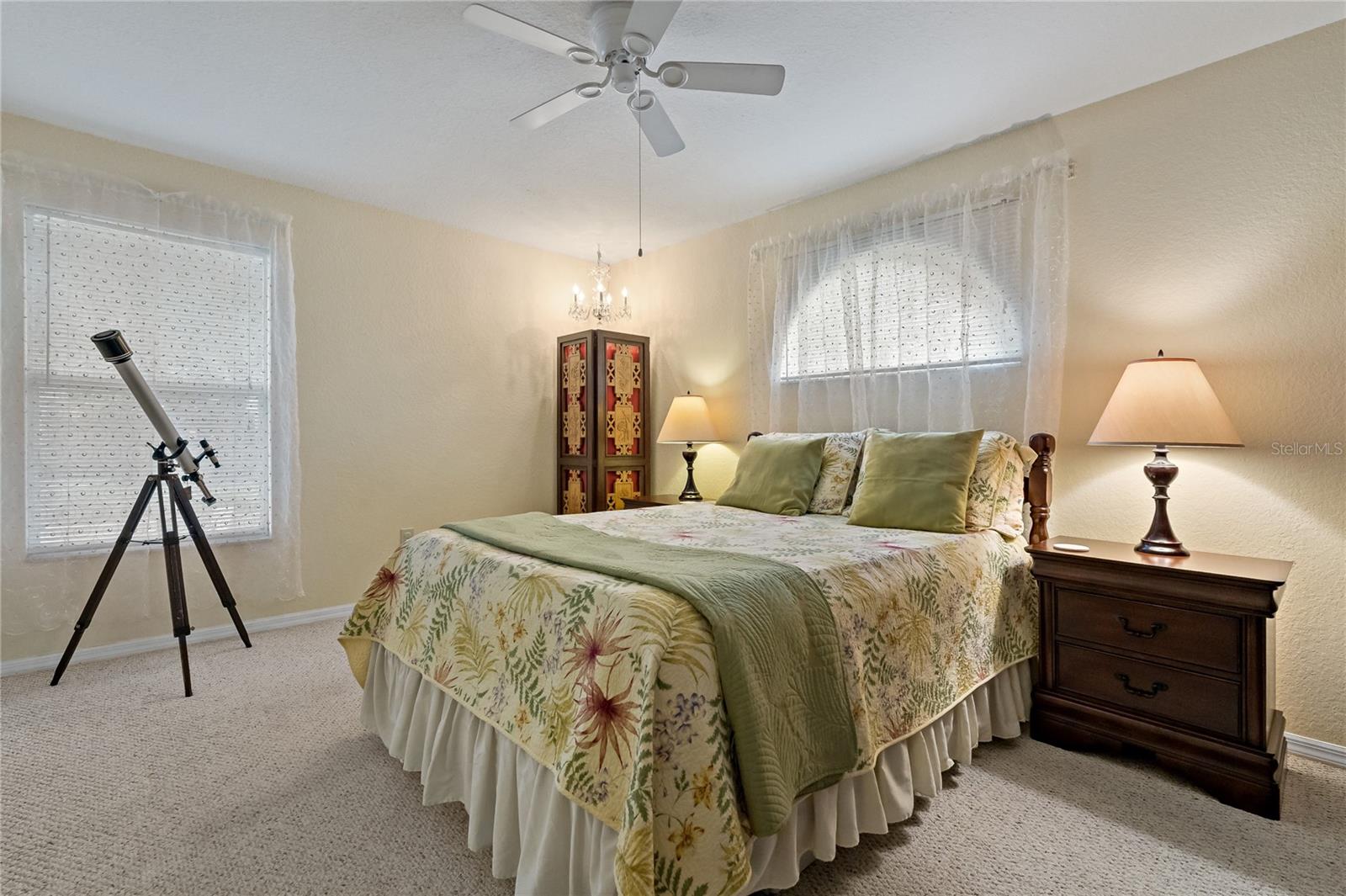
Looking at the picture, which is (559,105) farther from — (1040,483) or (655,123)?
(1040,483)

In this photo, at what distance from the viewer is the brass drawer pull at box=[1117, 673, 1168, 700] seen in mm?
1985

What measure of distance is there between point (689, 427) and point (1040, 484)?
6.75ft

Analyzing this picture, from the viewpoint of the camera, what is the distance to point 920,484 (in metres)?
2.46

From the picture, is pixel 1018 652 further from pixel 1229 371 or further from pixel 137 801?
pixel 137 801

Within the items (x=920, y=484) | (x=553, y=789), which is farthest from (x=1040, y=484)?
(x=553, y=789)

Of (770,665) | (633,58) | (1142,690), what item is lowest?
(1142,690)

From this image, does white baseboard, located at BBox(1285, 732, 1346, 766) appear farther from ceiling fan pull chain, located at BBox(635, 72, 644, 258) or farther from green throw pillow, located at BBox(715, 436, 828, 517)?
ceiling fan pull chain, located at BBox(635, 72, 644, 258)

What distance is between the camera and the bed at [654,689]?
1.19m

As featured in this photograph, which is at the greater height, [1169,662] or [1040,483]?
[1040,483]

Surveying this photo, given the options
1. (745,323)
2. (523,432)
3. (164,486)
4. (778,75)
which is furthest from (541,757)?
(523,432)

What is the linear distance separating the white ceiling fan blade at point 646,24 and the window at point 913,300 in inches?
68.8

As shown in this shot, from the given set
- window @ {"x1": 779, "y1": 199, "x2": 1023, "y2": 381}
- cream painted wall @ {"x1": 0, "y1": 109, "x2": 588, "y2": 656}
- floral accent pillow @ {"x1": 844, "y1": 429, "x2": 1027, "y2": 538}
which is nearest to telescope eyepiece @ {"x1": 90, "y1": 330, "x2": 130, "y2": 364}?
cream painted wall @ {"x1": 0, "y1": 109, "x2": 588, "y2": 656}

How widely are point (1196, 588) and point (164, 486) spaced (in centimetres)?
428

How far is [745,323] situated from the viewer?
13.3ft
